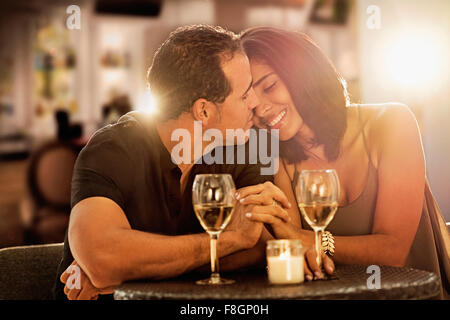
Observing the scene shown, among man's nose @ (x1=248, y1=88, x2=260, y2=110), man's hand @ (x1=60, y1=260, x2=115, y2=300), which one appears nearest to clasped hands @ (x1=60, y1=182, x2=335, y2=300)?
man's hand @ (x1=60, y1=260, x2=115, y2=300)

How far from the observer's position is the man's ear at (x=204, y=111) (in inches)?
63.1

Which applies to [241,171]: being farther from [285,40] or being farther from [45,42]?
[45,42]

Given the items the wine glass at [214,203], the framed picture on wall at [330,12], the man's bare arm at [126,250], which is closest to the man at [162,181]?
the man's bare arm at [126,250]

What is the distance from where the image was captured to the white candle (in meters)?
1.03

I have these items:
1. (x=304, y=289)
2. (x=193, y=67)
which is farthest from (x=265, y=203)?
(x=193, y=67)

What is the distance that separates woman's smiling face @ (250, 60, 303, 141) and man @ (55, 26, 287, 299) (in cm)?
5

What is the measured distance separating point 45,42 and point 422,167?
4627 millimetres

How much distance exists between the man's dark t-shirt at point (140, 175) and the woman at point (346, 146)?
27cm

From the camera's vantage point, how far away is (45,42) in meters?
5.53

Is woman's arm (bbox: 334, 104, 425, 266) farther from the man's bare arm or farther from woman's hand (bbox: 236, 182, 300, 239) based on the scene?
the man's bare arm

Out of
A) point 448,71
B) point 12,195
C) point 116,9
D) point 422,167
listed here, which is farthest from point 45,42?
point 422,167

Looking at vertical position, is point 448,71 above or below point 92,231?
above

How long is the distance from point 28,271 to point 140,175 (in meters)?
0.38

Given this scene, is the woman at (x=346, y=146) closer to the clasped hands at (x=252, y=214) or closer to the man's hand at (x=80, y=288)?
the clasped hands at (x=252, y=214)
